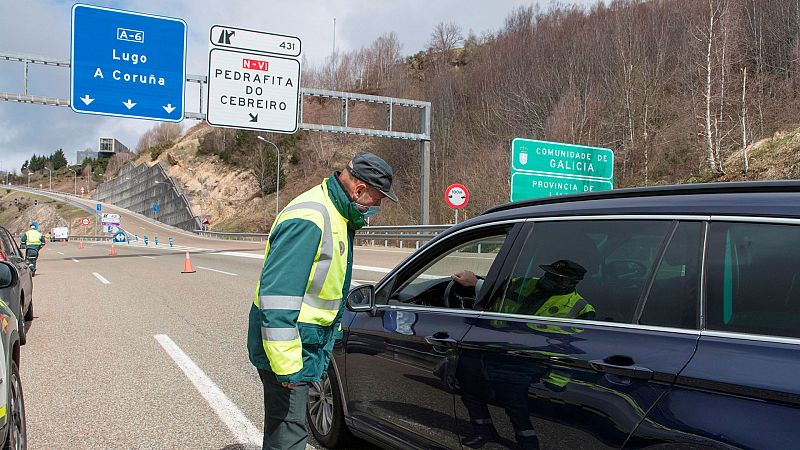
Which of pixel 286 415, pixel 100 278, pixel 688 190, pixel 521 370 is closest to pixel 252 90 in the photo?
pixel 100 278

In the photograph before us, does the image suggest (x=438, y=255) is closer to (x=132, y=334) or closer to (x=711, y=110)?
(x=132, y=334)

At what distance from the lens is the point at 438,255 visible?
130 inches

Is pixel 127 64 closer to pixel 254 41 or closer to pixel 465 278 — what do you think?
pixel 254 41

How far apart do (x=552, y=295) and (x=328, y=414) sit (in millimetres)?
1983

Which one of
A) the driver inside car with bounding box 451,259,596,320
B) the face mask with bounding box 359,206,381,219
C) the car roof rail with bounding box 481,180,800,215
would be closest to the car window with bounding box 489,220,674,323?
the driver inside car with bounding box 451,259,596,320

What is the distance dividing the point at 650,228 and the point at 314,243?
51.2 inches

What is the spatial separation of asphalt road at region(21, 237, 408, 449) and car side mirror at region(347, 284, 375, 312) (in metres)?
1.44

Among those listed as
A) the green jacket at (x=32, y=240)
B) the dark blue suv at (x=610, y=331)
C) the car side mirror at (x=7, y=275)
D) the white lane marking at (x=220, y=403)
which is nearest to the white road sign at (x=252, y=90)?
the green jacket at (x=32, y=240)

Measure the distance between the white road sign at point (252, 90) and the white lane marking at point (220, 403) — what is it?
44.5 feet

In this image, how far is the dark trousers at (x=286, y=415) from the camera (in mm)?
2521

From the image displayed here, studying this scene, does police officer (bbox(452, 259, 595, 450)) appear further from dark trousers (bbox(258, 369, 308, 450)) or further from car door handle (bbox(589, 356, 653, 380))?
dark trousers (bbox(258, 369, 308, 450))

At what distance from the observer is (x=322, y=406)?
3.98 m

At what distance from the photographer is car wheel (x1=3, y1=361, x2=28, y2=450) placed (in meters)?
3.15

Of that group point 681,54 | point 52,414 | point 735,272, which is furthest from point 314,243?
point 681,54
